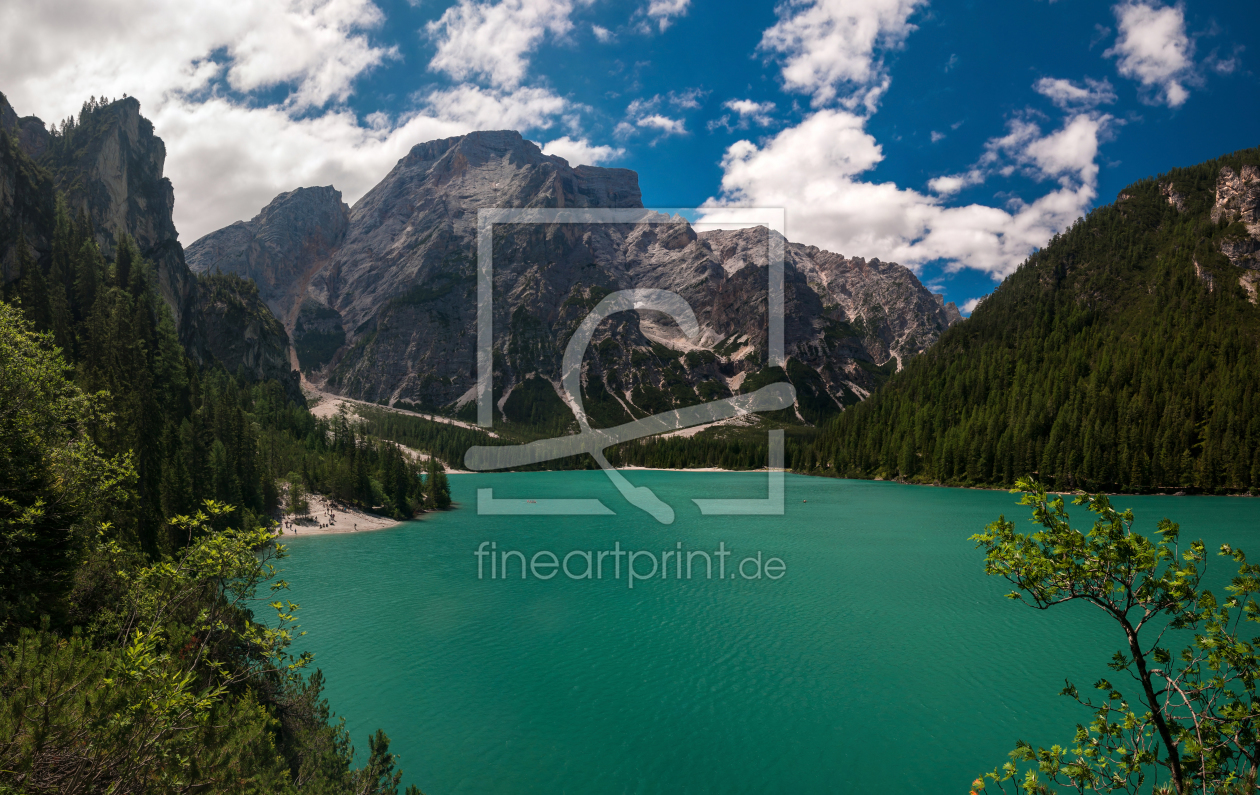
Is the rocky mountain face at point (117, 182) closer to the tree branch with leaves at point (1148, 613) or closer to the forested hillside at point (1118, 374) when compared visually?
the tree branch with leaves at point (1148, 613)

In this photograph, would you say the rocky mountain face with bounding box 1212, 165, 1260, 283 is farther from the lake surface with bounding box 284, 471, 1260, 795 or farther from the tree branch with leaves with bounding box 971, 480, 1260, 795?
the tree branch with leaves with bounding box 971, 480, 1260, 795

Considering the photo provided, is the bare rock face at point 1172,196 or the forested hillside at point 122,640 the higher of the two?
the bare rock face at point 1172,196

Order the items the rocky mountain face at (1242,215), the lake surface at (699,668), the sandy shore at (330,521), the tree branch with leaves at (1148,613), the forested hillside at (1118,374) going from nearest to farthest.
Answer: the tree branch with leaves at (1148,613)
the lake surface at (699,668)
the sandy shore at (330,521)
the forested hillside at (1118,374)
the rocky mountain face at (1242,215)

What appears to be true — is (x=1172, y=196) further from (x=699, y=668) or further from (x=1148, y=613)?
(x=1148, y=613)

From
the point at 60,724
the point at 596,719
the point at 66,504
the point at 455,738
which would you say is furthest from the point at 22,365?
the point at 596,719

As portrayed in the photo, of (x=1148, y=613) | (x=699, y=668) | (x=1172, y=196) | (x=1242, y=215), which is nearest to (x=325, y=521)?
(x=699, y=668)

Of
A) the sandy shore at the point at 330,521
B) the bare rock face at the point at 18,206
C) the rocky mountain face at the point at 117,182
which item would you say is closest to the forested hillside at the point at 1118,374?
the sandy shore at the point at 330,521
